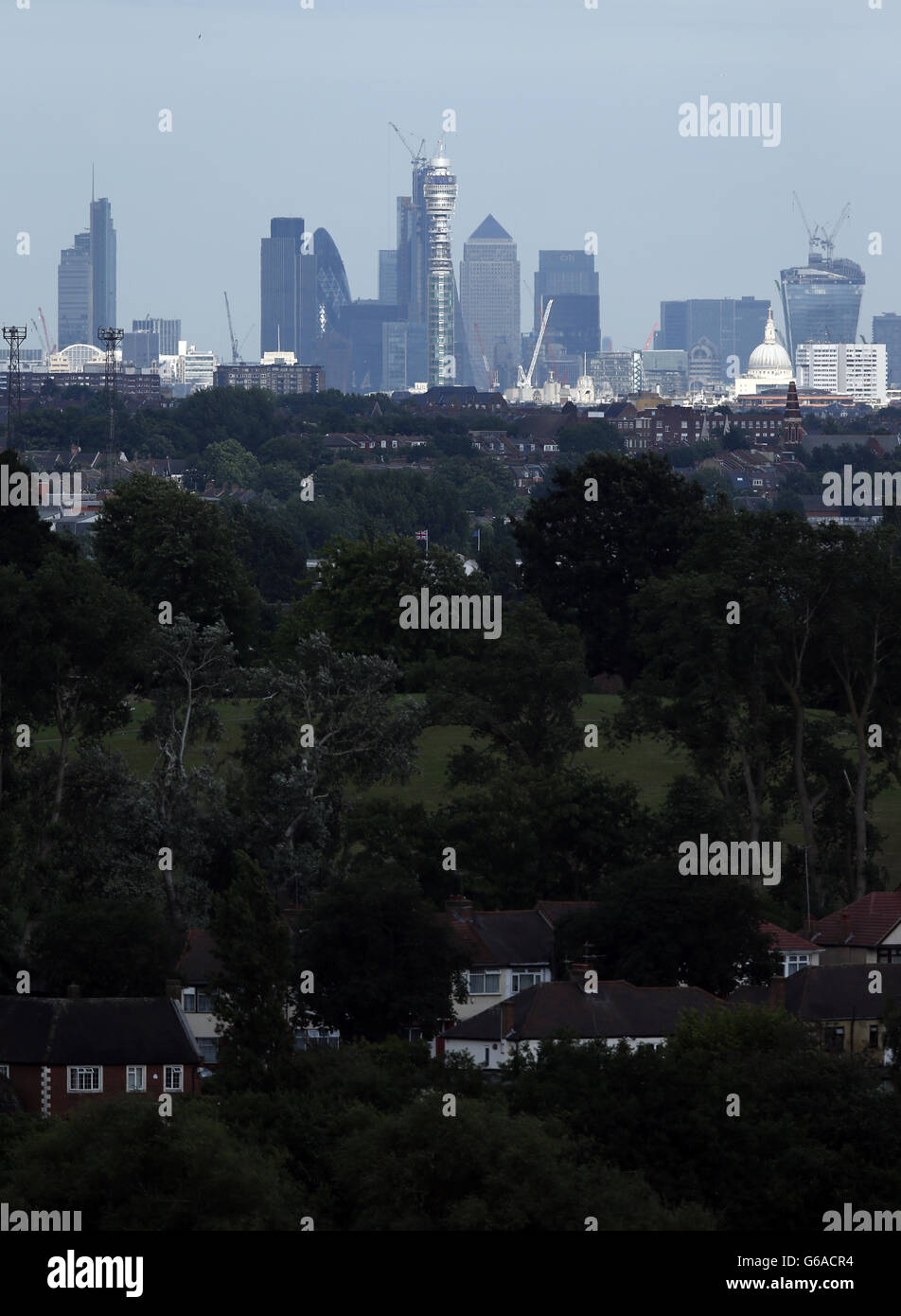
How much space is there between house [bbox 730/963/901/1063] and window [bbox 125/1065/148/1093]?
12382mm

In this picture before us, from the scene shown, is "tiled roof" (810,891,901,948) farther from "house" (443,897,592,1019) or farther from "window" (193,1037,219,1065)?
"window" (193,1037,219,1065)

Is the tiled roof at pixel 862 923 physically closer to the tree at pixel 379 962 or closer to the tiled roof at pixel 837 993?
the tiled roof at pixel 837 993

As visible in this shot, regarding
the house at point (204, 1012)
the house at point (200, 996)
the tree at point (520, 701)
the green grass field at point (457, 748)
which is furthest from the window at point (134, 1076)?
the tree at point (520, 701)

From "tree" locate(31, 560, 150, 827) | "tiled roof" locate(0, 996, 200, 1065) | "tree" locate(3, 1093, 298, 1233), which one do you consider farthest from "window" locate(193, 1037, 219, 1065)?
"tree" locate(3, 1093, 298, 1233)

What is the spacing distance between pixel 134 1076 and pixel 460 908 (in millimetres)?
10846

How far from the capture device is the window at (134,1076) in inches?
2119

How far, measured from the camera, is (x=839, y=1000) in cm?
5928

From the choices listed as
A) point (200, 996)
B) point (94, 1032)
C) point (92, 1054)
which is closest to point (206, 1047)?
point (200, 996)

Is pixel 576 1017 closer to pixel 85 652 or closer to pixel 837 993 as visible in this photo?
pixel 837 993

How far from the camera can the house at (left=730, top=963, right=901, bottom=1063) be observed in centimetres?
5831

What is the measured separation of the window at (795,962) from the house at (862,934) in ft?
2.36

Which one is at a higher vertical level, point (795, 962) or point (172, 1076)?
point (795, 962)

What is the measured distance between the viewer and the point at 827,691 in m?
74.9
